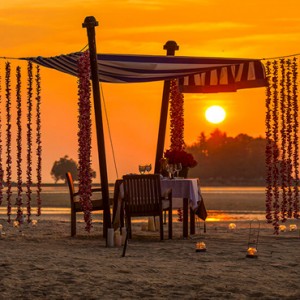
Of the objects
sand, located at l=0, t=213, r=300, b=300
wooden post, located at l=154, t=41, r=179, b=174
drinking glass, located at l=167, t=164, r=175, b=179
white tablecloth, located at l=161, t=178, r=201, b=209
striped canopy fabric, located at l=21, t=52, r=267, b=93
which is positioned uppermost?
striped canopy fabric, located at l=21, t=52, r=267, b=93

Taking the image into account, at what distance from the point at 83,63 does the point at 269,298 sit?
18.7 ft

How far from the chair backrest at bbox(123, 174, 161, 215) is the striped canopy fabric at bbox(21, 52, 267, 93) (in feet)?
5.76

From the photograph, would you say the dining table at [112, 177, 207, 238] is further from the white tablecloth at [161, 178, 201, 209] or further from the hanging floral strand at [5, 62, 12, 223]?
the hanging floral strand at [5, 62, 12, 223]

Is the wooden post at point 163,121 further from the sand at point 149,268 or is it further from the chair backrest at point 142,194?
the chair backrest at point 142,194

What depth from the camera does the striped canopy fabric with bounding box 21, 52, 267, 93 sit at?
1275 centimetres

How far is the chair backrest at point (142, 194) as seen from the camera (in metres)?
12.0

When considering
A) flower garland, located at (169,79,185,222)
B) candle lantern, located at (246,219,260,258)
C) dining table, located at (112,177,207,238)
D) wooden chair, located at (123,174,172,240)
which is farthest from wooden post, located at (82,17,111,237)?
flower garland, located at (169,79,185,222)

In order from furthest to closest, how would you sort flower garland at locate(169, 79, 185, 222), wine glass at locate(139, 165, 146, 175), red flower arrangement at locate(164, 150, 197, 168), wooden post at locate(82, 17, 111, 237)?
flower garland at locate(169, 79, 185, 222) → red flower arrangement at locate(164, 150, 197, 168) → wine glass at locate(139, 165, 146, 175) → wooden post at locate(82, 17, 111, 237)

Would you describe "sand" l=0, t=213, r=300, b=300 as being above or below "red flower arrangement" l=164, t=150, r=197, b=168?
below

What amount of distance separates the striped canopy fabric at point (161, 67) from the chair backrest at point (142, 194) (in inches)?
69.1

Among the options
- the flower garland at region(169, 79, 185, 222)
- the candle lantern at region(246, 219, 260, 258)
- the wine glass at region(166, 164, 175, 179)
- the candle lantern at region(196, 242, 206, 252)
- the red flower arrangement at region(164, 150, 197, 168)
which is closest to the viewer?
the candle lantern at region(246, 219, 260, 258)

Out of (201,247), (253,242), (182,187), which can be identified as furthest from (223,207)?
(201,247)

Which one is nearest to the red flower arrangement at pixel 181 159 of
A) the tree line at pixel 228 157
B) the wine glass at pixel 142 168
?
the wine glass at pixel 142 168

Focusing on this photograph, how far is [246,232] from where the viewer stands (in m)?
14.0
